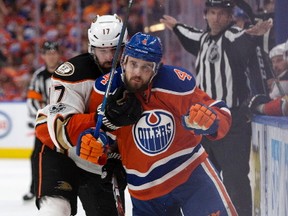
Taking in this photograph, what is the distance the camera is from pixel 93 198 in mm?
3557

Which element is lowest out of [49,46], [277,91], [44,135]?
[49,46]

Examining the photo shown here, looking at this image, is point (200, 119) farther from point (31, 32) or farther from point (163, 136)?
point (31, 32)

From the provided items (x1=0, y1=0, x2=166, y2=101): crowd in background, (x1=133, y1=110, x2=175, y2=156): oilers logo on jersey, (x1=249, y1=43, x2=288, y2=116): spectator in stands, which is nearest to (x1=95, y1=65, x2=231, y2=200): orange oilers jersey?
(x1=133, y1=110, x2=175, y2=156): oilers logo on jersey

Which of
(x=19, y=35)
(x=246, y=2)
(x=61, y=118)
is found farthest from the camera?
(x=19, y=35)

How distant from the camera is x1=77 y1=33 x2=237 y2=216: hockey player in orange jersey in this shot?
2.81 metres

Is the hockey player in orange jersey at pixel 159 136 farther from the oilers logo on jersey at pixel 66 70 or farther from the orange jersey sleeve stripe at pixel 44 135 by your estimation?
the orange jersey sleeve stripe at pixel 44 135

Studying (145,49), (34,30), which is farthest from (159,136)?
(34,30)

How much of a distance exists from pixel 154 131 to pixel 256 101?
1413 millimetres

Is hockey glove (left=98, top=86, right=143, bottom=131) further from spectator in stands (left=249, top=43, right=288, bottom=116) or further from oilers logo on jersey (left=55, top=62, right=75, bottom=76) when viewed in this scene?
spectator in stands (left=249, top=43, right=288, bottom=116)

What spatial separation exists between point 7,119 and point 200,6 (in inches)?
185

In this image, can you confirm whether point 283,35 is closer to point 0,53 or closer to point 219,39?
point 219,39

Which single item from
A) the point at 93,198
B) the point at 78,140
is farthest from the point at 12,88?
the point at 78,140

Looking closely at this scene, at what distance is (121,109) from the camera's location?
9.17 feet

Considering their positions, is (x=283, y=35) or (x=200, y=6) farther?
(x=200, y=6)
